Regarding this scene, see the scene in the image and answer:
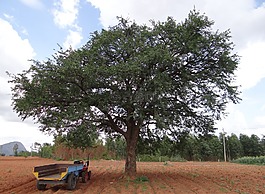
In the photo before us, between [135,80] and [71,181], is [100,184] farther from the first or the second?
[135,80]

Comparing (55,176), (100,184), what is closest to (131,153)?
(100,184)

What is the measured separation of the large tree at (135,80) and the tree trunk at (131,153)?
5cm

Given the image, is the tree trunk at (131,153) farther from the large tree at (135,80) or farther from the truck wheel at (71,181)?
the truck wheel at (71,181)

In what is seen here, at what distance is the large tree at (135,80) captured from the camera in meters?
12.7

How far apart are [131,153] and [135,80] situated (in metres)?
4.12

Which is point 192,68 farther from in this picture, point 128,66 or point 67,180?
point 67,180

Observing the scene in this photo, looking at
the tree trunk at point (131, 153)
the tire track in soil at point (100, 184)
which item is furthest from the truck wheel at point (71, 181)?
the tree trunk at point (131, 153)

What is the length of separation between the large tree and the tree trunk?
5cm

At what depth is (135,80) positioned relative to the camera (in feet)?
45.2

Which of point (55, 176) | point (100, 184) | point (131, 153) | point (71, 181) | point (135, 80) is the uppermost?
point (135, 80)

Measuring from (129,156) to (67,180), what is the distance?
168 inches

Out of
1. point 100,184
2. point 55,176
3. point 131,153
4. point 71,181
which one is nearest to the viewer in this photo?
point 71,181

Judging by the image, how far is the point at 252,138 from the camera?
63.9 meters

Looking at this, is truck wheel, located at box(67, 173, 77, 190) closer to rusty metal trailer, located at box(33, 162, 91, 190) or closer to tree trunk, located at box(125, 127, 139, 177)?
rusty metal trailer, located at box(33, 162, 91, 190)
